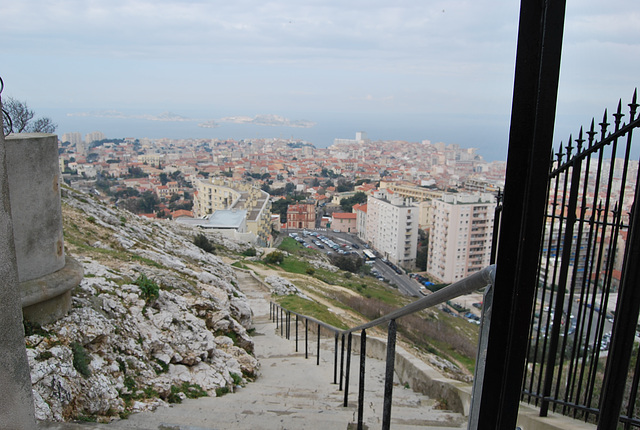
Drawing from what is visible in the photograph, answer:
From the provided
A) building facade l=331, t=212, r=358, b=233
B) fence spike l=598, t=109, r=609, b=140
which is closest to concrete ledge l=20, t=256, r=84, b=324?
fence spike l=598, t=109, r=609, b=140

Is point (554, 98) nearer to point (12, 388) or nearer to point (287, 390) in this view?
point (12, 388)

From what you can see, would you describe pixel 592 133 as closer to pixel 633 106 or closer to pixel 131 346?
pixel 633 106

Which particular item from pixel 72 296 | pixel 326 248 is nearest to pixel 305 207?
pixel 326 248

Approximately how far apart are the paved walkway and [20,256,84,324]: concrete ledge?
3.42 ft

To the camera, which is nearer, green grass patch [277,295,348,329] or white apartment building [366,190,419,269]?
green grass patch [277,295,348,329]

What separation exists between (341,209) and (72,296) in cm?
6910

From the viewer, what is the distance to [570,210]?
8.70ft

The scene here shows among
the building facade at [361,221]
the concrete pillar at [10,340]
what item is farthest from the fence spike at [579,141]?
the building facade at [361,221]

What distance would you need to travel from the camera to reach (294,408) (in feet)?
13.6

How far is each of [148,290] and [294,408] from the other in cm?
249

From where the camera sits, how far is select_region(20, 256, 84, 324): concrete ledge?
141 inches

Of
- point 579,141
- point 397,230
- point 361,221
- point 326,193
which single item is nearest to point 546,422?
point 579,141

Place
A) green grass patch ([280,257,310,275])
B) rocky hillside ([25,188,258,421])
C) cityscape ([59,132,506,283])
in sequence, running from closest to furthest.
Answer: rocky hillside ([25,188,258,421]) → green grass patch ([280,257,310,275]) → cityscape ([59,132,506,283])

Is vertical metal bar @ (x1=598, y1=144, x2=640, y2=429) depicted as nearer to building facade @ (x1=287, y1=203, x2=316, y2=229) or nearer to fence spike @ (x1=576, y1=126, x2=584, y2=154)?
fence spike @ (x1=576, y1=126, x2=584, y2=154)
